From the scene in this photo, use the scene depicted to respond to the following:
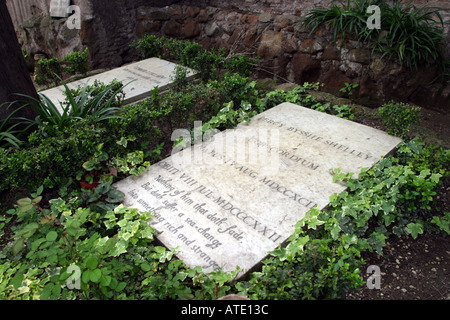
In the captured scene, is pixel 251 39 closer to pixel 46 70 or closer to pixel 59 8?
pixel 46 70

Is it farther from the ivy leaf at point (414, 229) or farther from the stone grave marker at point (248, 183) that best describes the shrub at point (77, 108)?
the ivy leaf at point (414, 229)

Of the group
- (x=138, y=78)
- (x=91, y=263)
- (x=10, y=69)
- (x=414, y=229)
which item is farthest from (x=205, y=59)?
(x=91, y=263)

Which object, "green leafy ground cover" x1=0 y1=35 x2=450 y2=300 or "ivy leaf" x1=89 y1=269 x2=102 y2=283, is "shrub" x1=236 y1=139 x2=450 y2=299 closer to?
"green leafy ground cover" x1=0 y1=35 x2=450 y2=300

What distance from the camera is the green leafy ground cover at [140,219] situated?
1.92 metres

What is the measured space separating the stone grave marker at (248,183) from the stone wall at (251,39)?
87 centimetres

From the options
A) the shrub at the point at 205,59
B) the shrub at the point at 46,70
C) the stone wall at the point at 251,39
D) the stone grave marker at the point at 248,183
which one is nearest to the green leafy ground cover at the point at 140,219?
the stone grave marker at the point at 248,183

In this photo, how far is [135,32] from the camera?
5949mm

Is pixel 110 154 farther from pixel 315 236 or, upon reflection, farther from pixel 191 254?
pixel 315 236

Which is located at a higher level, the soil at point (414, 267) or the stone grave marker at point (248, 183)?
the stone grave marker at point (248, 183)

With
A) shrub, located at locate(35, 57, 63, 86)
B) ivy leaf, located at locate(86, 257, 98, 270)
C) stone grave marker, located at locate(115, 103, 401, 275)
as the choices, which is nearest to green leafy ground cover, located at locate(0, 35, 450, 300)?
ivy leaf, located at locate(86, 257, 98, 270)

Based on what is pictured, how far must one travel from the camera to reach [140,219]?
2.41 metres

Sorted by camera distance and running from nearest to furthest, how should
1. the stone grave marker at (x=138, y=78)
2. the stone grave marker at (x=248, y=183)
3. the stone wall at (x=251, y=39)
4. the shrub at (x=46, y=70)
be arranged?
1. the stone grave marker at (x=248, y=183)
2. the stone wall at (x=251, y=39)
3. the stone grave marker at (x=138, y=78)
4. the shrub at (x=46, y=70)

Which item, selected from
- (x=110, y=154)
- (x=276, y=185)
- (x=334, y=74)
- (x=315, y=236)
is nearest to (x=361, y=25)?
(x=334, y=74)

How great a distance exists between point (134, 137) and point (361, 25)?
279 centimetres
